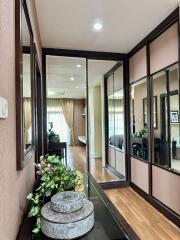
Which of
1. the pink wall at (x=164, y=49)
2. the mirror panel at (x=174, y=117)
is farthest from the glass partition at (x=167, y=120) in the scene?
the pink wall at (x=164, y=49)

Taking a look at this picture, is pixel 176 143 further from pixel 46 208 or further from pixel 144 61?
pixel 46 208

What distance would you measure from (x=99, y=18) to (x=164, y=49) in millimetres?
1010

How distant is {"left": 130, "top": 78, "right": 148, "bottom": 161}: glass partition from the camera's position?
3.51 m

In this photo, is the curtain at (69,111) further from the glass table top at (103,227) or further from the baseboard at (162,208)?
the glass table top at (103,227)

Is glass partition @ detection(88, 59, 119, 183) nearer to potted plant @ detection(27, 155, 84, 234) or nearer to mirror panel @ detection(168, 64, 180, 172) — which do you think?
mirror panel @ detection(168, 64, 180, 172)

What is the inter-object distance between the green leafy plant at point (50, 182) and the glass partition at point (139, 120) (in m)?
2.37

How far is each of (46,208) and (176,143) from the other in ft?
7.01

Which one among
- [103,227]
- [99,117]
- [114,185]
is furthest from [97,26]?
[99,117]

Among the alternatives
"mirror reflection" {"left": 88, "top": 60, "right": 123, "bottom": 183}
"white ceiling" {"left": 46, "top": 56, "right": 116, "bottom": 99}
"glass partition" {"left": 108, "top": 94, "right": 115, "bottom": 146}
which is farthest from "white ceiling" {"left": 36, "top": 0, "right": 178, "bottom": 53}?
"glass partition" {"left": 108, "top": 94, "right": 115, "bottom": 146}

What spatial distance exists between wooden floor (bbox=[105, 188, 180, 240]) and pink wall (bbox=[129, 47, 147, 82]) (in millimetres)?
2161

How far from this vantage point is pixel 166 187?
2.79 meters

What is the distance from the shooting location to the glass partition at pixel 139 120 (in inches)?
138

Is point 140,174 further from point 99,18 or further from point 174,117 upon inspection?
point 99,18

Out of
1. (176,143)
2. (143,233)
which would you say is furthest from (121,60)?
(143,233)
